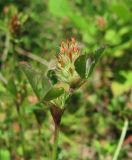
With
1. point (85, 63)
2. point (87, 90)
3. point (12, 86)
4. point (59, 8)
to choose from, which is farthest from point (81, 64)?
point (59, 8)

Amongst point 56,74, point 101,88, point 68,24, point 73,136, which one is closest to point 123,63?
point 101,88

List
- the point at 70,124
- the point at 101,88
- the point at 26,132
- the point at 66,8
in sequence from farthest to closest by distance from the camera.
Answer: the point at 66,8, the point at 101,88, the point at 70,124, the point at 26,132

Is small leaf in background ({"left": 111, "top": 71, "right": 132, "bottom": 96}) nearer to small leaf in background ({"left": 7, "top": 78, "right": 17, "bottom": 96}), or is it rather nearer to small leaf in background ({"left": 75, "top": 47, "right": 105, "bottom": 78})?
small leaf in background ({"left": 7, "top": 78, "right": 17, "bottom": 96})

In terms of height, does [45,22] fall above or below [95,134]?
above

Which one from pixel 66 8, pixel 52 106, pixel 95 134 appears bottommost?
pixel 95 134

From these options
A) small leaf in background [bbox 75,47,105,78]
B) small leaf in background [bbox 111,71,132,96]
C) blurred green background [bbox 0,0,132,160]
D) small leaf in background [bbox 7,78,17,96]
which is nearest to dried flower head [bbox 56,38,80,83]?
small leaf in background [bbox 75,47,105,78]

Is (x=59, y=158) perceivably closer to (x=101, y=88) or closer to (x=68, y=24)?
(x=101, y=88)

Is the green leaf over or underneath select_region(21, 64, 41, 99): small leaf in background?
underneath
